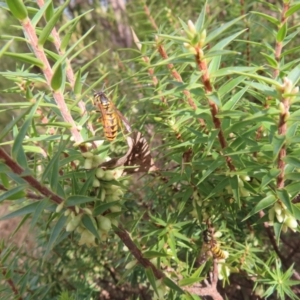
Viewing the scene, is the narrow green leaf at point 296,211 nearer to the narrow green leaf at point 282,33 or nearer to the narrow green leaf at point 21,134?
the narrow green leaf at point 282,33

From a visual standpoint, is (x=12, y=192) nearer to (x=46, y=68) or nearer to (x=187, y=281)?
(x=46, y=68)

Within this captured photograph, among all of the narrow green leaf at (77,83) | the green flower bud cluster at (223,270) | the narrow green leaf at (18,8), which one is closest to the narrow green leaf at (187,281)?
the green flower bud cluster at (223,270)

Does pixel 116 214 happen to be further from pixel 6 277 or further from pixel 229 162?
pixel 6 277

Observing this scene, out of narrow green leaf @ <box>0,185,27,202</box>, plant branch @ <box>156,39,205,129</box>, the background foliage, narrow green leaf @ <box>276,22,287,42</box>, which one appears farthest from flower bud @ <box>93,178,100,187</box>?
narrow green leaf @ <box>276,22,287,42</box>

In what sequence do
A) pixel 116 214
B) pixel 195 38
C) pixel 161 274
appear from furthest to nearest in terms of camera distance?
pixel 161 274 < pixel 116 214 < pixel 195 38

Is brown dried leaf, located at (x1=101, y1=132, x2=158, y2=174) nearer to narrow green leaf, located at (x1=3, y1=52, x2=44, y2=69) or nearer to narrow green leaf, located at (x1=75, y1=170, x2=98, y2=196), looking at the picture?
narrow green leaf, located at (x1=75, y1=170, x2=98, y2=196)

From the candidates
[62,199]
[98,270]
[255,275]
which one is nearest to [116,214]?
[62,199]

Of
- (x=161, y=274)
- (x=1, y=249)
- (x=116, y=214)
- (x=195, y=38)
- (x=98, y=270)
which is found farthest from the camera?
(x=98, y=270)
